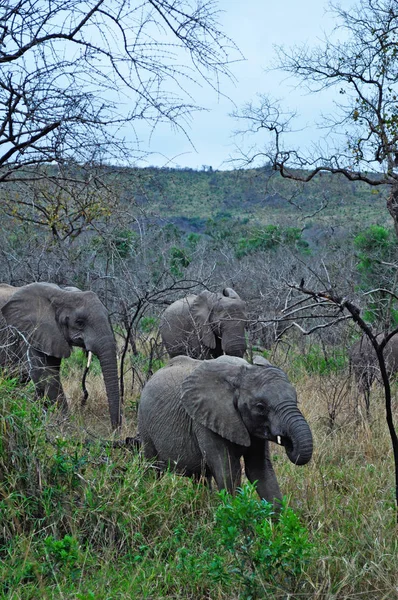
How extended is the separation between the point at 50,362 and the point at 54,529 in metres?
4.12

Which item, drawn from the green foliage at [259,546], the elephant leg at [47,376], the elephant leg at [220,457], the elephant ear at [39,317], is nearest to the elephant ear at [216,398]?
the elephant leg at [220,457]

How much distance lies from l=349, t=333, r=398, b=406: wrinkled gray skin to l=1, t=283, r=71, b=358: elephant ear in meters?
3.25

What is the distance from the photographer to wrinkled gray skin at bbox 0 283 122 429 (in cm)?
851

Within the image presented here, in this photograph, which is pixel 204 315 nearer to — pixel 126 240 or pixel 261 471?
pixel 126 240

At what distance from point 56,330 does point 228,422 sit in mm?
3855

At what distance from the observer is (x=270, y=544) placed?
4230 mm

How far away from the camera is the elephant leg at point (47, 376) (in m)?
8.50

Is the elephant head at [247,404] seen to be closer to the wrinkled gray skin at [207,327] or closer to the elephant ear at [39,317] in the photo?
the elephant ear at [39,317]

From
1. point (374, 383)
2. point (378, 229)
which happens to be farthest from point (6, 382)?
point (378, 229)

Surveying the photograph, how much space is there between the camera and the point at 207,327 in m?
10.6

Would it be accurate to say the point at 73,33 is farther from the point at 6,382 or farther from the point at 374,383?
the point at 374,383

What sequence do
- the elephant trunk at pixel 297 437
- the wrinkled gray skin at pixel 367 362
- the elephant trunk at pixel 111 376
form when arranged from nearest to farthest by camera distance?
1. the elephant trunk at pixel 297 437
2. the elephant trunk at pixel 111 376
3. the wrinkled gray skin at pixel 367 362

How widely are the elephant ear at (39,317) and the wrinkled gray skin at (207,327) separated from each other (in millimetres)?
1701

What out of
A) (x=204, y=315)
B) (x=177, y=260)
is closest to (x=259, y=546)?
(x=204, y=315)
